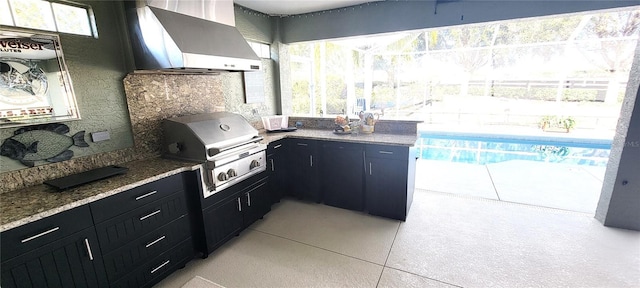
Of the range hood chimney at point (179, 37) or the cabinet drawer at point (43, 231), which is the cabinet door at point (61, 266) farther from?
the range hood chimney at point (179, 37)

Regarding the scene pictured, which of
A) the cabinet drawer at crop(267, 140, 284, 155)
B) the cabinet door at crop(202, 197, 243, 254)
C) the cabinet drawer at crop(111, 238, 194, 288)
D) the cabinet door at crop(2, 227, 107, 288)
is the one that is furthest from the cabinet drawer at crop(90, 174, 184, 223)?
the cabinet drawer at crop(267, 140, 284, 155)

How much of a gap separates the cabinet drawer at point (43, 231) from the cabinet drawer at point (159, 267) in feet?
1.63

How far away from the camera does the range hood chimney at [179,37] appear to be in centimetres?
189

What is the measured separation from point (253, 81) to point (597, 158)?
21.7 ft

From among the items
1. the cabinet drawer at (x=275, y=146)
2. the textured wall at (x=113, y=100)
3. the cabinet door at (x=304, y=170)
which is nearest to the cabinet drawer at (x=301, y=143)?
the cabinet door at (x=304, y=170)

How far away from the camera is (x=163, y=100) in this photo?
7.88 ft

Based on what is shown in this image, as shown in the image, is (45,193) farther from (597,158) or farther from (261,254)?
(597,158)

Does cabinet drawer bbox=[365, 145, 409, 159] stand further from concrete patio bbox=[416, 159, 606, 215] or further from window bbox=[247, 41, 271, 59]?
window bbox=[247, 41, 271, 59]

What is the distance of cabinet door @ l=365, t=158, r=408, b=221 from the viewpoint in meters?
2.65

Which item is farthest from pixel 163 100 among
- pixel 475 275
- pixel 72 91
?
pixel 475 275

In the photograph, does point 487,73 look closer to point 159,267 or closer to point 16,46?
point 159,267

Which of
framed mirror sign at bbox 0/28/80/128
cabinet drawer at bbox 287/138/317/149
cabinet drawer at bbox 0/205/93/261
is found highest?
framed mirror sign at bbox 0/28/80/128

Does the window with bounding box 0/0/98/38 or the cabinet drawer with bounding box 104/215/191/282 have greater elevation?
the window with bounding box 0/0/98/38

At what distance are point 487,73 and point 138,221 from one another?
8.09 metres
